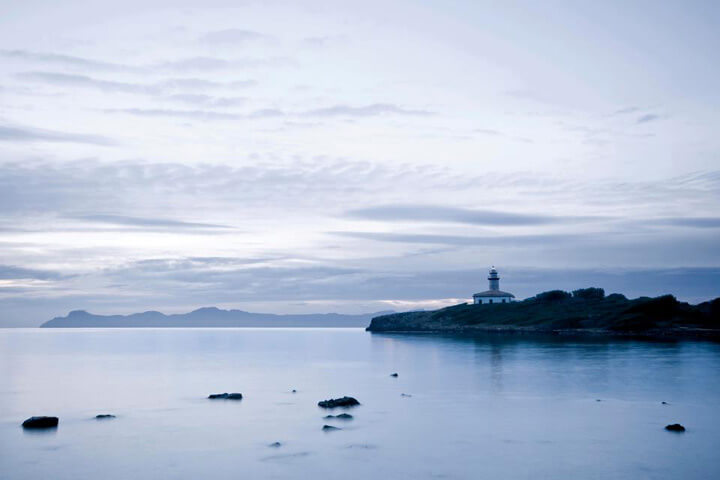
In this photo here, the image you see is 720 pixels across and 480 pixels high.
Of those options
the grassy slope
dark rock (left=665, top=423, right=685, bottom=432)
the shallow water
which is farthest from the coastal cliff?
dark rock (left=665, top=423, right=685, bottom=432)

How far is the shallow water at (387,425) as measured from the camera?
22406 mm

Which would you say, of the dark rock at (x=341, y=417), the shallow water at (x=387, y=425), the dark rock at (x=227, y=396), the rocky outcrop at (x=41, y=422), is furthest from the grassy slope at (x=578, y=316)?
the rocky outcrop at (x=41, y=422)

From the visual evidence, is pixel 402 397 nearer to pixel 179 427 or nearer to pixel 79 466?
pixel 179 427

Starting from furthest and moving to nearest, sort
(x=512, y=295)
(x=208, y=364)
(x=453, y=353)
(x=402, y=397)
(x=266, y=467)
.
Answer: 1. (x=512, y=295)
2. (x=453, y=353)
3. (x=208, y=364)
4. (x=402, y=397)
5. (x=266, y=467)

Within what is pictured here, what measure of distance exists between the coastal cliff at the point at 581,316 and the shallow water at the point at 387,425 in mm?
49224

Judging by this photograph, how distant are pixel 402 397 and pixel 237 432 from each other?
14.1m

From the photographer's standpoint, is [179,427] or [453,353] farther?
[453,353]

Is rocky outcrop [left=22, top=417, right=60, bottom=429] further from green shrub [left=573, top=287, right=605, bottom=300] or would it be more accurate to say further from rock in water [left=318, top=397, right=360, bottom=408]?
green shrub [left=573, top=287, right=605, bottom=300]

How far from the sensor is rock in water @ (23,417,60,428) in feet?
98.5

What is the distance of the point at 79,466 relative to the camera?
23.0 meters

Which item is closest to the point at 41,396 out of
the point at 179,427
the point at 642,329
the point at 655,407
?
the point at 179,427

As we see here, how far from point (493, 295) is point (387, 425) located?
455 feet

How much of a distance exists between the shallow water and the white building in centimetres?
10657

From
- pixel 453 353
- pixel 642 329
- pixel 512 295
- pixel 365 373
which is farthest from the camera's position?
pixel 512 295
